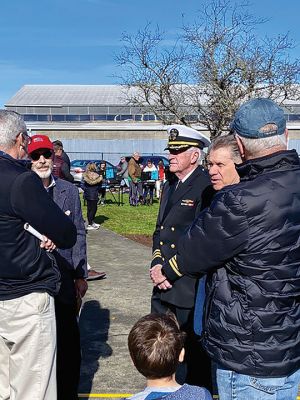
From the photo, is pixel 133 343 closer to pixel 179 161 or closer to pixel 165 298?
pixel 165 298

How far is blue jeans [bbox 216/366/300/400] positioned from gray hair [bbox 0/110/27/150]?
1.63 m

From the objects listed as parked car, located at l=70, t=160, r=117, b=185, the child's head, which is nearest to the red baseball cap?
the child's head

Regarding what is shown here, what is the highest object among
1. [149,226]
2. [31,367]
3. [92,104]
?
[92,104]

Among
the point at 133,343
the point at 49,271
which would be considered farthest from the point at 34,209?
the point at 133,343

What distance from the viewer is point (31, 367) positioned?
3059mm

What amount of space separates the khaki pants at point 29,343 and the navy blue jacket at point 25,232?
0.25ft

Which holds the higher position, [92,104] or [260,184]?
[92,104]

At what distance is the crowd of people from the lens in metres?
2.26

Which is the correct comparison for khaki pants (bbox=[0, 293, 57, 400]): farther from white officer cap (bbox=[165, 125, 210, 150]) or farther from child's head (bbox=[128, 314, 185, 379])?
white officer cap (bbox=[165, 125, 210, 150])

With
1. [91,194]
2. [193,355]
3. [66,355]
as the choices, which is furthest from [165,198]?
[91,194]

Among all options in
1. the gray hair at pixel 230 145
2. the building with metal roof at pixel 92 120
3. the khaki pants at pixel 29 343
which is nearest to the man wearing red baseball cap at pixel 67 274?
the khaki pants at pixel 29 343

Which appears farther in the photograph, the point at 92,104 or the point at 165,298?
the point at 92,104

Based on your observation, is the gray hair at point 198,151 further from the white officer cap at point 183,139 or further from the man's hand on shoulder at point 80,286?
the man's hand on shoulder at point 80,286

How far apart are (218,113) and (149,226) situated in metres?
4.56
